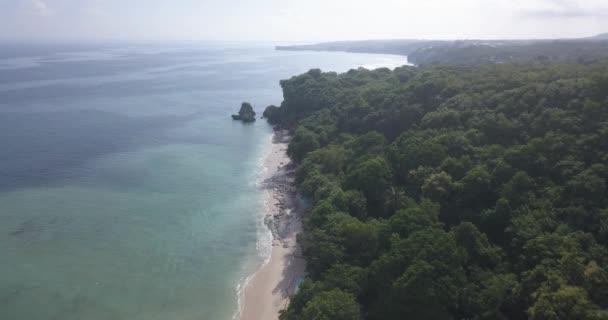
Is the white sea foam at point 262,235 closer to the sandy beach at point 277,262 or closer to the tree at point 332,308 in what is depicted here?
the sandy beach at point 277,262

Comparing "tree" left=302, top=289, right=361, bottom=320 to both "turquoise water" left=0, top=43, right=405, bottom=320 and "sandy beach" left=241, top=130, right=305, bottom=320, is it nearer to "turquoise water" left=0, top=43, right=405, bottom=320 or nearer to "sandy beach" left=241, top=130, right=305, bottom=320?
"sandy beach" left=241, top=130, right=305, bottom=320

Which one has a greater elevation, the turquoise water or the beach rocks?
the beach rocks

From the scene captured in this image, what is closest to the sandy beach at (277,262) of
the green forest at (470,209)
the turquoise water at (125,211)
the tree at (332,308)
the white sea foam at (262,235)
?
the white sea foam at (262,235)

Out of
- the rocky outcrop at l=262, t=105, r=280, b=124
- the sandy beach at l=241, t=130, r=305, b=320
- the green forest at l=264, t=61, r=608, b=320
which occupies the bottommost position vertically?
the sandy beach at l=241, t=130, r=305, b=320

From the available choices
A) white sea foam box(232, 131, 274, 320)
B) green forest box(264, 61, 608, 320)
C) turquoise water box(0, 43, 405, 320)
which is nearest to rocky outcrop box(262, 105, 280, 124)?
turquoise water box(0, 43, 405, 320)

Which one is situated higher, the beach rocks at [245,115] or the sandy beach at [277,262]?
the beach rocks at [245,115]

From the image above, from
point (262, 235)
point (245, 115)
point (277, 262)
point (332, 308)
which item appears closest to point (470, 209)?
point (332, 308)

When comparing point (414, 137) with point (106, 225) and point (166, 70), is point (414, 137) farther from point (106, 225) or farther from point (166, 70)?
point (166, 70)
